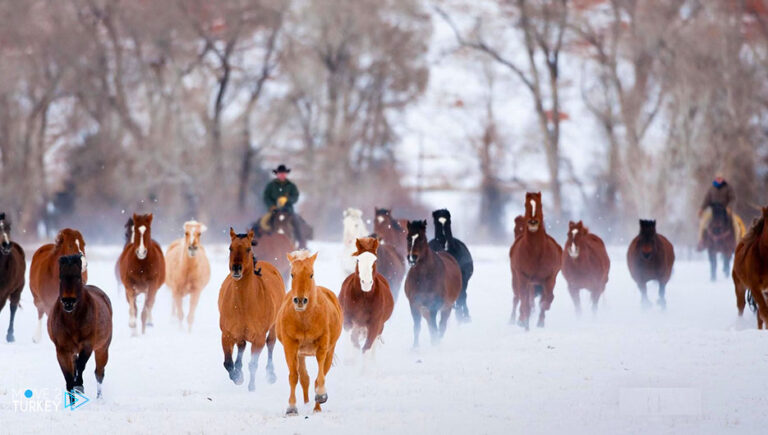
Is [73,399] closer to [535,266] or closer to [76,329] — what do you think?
[76,329]

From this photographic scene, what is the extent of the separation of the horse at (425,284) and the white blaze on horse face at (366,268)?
2506mm

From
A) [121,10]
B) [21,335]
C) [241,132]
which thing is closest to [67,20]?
[121,10]

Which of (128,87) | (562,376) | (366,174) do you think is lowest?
(562,376)

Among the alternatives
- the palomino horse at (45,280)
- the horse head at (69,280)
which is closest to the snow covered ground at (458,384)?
the palomino horse at (45,280)

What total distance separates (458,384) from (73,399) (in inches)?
151

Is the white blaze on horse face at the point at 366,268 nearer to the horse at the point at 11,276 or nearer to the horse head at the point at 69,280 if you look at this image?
the horse head at the point at 69,280

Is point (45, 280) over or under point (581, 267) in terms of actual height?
under

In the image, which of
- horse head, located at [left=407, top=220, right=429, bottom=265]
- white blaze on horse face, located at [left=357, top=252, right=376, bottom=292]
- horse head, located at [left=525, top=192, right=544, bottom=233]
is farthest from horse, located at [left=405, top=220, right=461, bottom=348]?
white blaze on horse face, located at [left=357, top=252, right=376, bottom=292]

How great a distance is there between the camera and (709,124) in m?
32.2

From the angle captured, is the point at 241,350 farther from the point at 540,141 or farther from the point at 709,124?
the point at 540,141

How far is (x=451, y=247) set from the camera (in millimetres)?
15328

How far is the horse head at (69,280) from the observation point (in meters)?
9.02

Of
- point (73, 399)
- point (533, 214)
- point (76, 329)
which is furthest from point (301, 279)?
point (533, 214)

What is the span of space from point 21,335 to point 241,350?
545 centimetres
